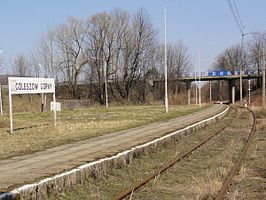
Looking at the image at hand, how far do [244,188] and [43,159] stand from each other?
580 centimetres

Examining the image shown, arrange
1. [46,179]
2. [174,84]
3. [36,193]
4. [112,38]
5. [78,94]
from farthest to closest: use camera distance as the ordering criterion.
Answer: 1. [174,84]
2. [78,94]
3. [112,38]
4. [46,179]
5. [36,193]

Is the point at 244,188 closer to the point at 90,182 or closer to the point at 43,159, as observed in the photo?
the point at 90,182

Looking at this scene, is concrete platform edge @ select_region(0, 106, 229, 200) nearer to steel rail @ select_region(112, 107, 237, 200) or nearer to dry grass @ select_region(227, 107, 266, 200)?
steel rail @ select_region(112, 107, 237, 200)

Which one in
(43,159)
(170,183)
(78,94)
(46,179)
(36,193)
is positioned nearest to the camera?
(36,193)

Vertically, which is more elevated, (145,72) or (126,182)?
(145,72)

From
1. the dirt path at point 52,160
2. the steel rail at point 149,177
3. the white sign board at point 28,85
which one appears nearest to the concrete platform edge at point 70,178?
the dirt path at point 52,160

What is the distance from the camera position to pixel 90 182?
1173cm

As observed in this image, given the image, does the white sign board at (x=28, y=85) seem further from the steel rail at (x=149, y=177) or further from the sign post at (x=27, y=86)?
the steel rail at (x=149, y=177)

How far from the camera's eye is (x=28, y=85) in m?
27.8

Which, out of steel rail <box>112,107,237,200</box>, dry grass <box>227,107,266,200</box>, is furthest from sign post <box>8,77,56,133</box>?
dry grass <box>227,107,266,200</box>

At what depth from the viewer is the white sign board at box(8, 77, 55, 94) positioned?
26.5 m

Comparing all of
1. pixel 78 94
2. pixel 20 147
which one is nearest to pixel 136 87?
pixel 78 94

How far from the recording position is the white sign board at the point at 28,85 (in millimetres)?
26484

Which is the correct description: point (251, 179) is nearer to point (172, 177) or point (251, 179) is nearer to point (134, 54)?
point (172, 177)
